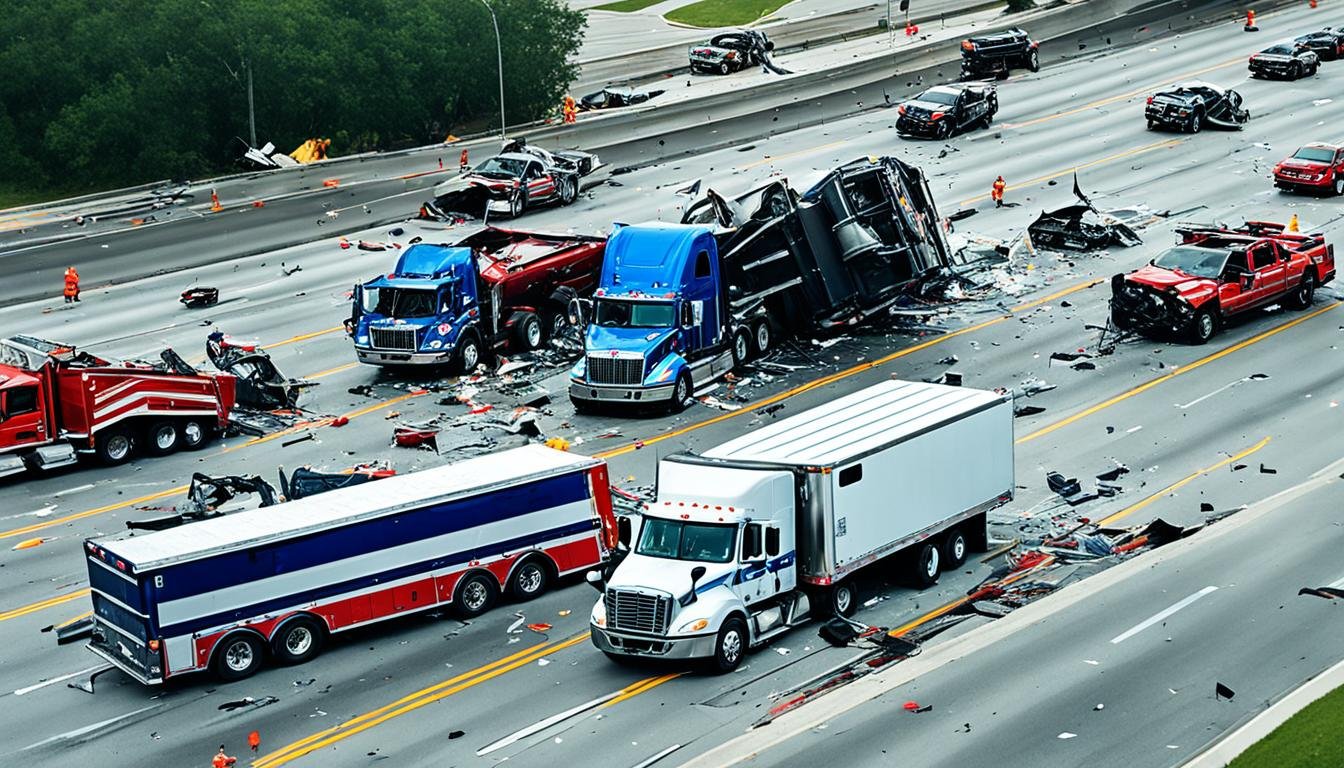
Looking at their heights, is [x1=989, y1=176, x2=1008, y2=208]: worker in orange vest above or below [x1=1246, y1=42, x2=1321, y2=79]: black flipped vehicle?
below

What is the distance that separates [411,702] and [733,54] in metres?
61.2

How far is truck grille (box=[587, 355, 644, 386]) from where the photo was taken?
38.4 m

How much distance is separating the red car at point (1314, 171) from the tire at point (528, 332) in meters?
25.5

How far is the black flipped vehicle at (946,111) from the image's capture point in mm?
63688

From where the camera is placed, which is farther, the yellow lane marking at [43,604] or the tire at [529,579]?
the yellow lane marking at [43,604]

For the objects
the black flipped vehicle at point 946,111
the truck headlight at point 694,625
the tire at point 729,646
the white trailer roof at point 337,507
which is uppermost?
the black flipped vehicle at point 946,111

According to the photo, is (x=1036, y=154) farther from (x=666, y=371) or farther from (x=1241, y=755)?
(x=1241, y=755)

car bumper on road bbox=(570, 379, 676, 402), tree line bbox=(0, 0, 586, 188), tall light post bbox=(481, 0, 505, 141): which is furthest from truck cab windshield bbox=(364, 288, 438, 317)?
tree line bbox=(0, 0, 586, 188)

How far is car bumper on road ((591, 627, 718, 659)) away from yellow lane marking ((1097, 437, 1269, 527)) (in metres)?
9.46

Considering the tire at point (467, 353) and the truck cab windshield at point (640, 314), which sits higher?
the truck cab windshield at point (640, 314)

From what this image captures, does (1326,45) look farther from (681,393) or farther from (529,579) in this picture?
(529,579)

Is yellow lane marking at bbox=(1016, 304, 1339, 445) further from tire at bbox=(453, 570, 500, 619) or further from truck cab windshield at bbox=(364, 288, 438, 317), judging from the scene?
truck cab windshield at bbox=(364, 288, 438, 317)

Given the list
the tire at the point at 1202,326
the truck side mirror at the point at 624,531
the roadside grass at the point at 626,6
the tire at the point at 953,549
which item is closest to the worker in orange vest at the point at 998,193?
the tire at the point at 1202,326

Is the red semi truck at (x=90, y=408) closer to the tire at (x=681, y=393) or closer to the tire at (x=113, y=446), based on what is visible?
the tire at (x=113, y=446)
